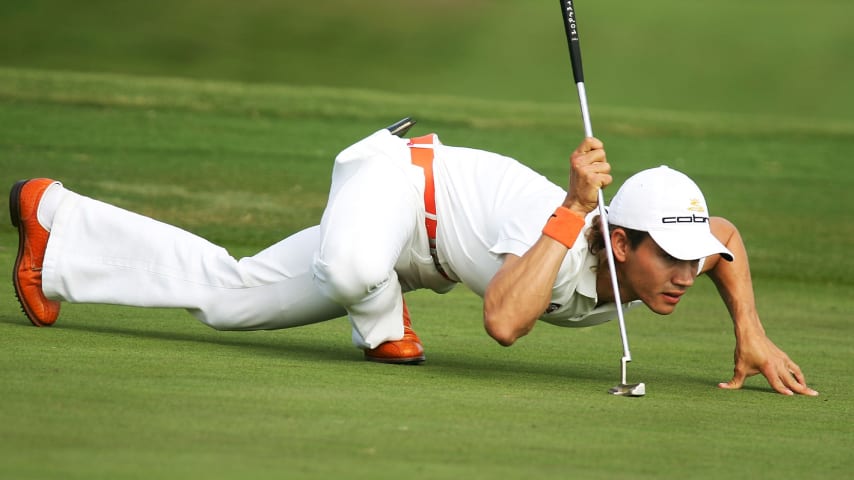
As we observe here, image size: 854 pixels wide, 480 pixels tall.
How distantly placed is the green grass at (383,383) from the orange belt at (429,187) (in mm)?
397

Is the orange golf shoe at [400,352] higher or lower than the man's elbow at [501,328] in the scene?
lower

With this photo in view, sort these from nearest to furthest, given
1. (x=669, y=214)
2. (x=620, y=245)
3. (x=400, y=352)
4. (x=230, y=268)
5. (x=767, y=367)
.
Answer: (x=669, y=214), (x=620, y=245), (x=767, y=367), (x=400, y=352), (x=230, y=268)

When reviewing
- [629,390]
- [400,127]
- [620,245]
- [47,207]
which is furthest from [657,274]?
[47,207]

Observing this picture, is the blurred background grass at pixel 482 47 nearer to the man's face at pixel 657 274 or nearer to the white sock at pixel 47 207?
the white sock at pixel 47 207

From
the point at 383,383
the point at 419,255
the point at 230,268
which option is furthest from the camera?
the point at 230,268

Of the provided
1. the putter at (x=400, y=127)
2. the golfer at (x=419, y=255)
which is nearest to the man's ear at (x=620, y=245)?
the golfer at (x=419, y=255)

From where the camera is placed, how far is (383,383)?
420 centimetres

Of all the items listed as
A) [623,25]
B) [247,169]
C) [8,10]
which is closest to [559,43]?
[623,25]

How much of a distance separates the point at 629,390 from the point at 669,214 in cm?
55

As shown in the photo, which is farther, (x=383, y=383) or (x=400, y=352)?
(x=400, y=352)

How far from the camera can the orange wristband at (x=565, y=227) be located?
4.21 m

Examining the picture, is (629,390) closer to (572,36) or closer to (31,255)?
(572,36)

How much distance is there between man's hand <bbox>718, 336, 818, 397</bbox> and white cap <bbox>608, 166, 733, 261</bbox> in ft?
1.12

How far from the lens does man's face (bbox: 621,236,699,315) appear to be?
4410 mm
